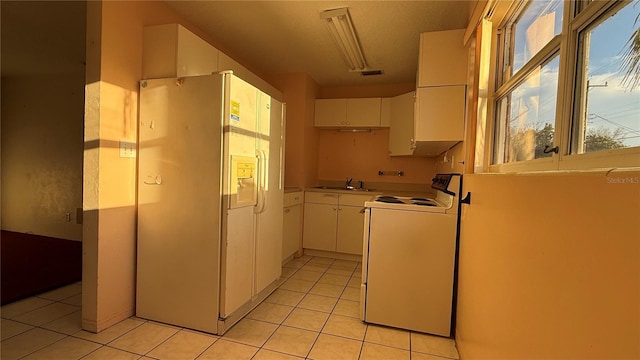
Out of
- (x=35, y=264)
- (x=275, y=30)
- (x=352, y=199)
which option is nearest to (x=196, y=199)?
(x=275, y=30)

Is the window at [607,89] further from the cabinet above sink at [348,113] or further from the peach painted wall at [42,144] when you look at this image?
the peach painted wall at [42,144]

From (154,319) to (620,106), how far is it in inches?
107

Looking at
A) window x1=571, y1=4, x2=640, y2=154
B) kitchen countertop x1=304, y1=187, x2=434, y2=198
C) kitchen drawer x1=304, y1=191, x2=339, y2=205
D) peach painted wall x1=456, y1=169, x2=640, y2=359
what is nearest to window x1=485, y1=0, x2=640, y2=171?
window x1=571, y1=4, x2=640, y2=154

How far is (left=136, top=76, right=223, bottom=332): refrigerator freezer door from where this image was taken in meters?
1.88

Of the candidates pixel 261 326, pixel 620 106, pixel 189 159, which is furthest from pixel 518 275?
pixel 189 159

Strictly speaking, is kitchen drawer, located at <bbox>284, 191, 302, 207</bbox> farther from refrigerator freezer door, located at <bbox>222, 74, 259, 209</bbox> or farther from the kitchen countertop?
refrigerator freezer door, located at <bbox>222, 74, 259, 209</bbox>

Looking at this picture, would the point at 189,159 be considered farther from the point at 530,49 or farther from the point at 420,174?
the point at 420,174

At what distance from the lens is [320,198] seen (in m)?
3.75

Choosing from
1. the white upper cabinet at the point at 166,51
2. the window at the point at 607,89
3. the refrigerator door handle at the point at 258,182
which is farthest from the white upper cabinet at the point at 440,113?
the white upper cabinet at the point at 166,51

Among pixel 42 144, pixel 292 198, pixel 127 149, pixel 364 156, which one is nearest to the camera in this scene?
pixel 127 149

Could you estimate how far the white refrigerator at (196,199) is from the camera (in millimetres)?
1881

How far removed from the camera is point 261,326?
2.01 meters

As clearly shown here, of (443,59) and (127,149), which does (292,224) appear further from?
(443,59)

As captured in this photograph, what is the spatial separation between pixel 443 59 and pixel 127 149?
8.15 ft
